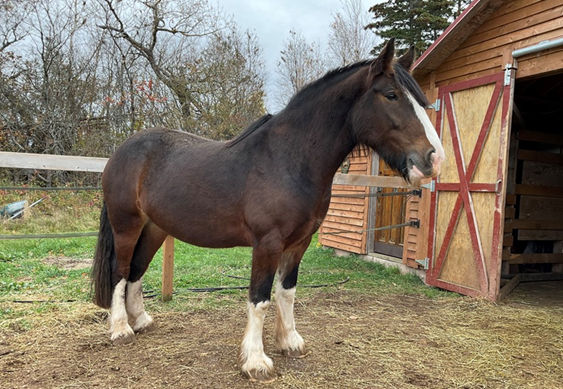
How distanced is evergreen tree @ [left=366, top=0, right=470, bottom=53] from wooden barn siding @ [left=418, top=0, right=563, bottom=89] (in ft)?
39.7

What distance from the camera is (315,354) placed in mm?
2625

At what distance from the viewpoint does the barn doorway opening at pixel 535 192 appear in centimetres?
546

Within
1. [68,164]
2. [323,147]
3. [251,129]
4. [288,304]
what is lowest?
[288,304]

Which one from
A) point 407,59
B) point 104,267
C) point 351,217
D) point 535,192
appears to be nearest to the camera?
point 407,59

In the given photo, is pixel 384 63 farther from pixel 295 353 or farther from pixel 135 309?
pixel 135 309

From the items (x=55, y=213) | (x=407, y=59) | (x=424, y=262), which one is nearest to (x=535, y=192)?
(x=424, y=262)

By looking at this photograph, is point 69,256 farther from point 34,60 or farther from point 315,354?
point 34,60

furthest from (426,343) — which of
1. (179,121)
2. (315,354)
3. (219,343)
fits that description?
(179,121)

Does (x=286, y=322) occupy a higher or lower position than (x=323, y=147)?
lower

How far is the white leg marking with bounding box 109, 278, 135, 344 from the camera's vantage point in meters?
2.72

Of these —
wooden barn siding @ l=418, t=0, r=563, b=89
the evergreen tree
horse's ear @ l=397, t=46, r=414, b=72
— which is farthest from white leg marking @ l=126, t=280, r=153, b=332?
the evergreen tree

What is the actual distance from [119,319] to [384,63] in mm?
2581

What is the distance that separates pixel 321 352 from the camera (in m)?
2.67

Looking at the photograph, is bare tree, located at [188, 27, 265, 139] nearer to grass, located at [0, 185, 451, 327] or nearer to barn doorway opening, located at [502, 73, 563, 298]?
grass, located at [0, 185, 451, 327]
